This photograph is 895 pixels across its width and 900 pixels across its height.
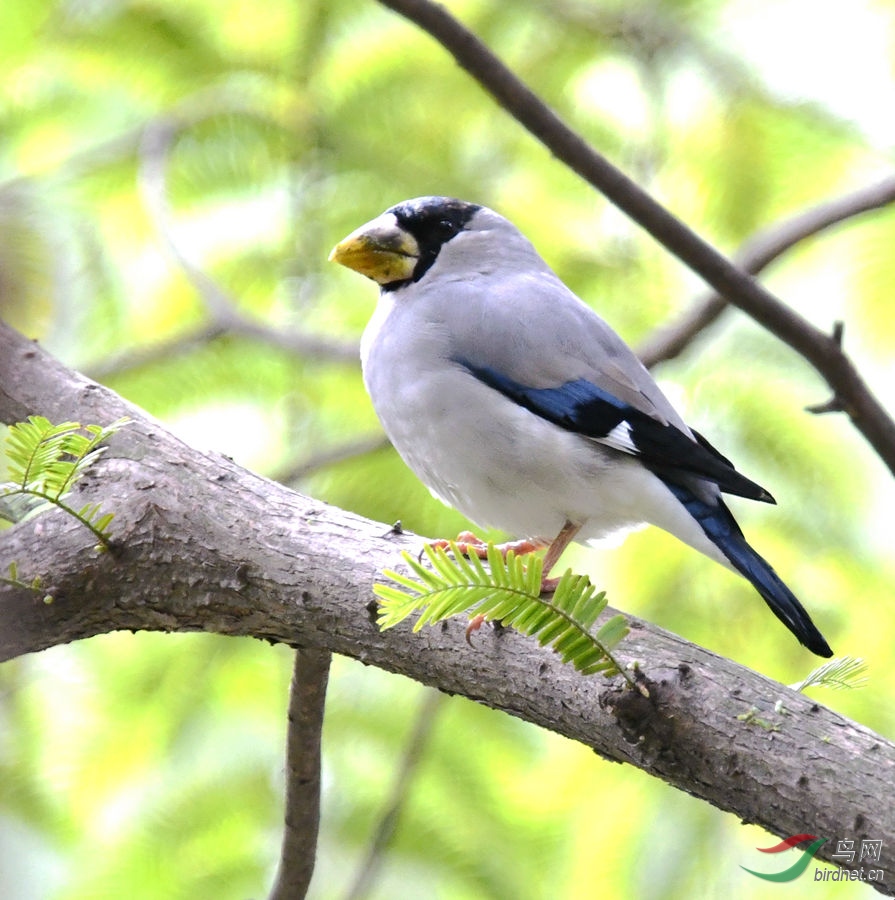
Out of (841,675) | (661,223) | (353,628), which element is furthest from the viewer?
(661,223)

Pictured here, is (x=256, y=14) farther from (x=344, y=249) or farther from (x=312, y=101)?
(x=344, y=249)

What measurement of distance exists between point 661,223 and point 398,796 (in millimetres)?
1668

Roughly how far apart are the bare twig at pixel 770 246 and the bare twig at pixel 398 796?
1.20 metres

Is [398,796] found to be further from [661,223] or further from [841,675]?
[661,223]

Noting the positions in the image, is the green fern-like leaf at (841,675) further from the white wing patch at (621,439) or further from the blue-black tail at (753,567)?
the white wing patch at (621,439)

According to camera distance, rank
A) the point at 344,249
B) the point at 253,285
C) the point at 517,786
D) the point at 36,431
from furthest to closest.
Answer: the point at 253,285 → the point at 517,786 → the point at 344,249 → the point at 36,431

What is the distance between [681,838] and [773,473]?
115 centimetres

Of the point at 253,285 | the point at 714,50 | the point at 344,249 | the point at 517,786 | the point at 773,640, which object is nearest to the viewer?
the point at 344,249

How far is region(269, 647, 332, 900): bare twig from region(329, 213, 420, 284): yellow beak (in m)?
1.22

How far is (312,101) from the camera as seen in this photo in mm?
4309

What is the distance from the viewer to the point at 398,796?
3.24m

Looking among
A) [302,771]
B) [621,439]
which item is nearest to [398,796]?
[302,771]

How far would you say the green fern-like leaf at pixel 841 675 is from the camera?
2.03 metres

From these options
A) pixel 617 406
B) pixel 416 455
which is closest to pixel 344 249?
pixel 416 455
